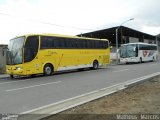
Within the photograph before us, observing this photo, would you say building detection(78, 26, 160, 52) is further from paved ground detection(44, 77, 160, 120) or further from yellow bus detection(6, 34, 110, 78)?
paved ground detection(44, 77, 160, 120)

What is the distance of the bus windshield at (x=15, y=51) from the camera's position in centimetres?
2279

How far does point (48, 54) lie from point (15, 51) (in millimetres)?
2717

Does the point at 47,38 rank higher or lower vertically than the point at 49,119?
higher

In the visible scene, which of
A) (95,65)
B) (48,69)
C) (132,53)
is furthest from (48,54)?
(132,53)

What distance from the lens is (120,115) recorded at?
7.75 m

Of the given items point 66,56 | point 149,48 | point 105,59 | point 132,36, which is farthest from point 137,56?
point 132,36

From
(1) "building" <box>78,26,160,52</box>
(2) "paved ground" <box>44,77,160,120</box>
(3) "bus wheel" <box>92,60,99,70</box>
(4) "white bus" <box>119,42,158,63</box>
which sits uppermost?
(1) "building" <box>78,26,160,52</box>

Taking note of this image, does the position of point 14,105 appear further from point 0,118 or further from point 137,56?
point 137,56

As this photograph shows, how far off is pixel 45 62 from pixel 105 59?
383 inches

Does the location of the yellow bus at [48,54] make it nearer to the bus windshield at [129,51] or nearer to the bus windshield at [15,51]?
the bus windshield at [15,51]

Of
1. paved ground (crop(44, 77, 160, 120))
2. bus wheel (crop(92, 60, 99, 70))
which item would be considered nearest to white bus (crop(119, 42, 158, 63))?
bus wheel (crop(92, 60, 99, 70))

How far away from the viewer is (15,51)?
23.0 m

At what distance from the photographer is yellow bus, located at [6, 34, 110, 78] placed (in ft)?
74.8

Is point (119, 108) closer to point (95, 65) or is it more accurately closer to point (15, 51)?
point (15, 51)
